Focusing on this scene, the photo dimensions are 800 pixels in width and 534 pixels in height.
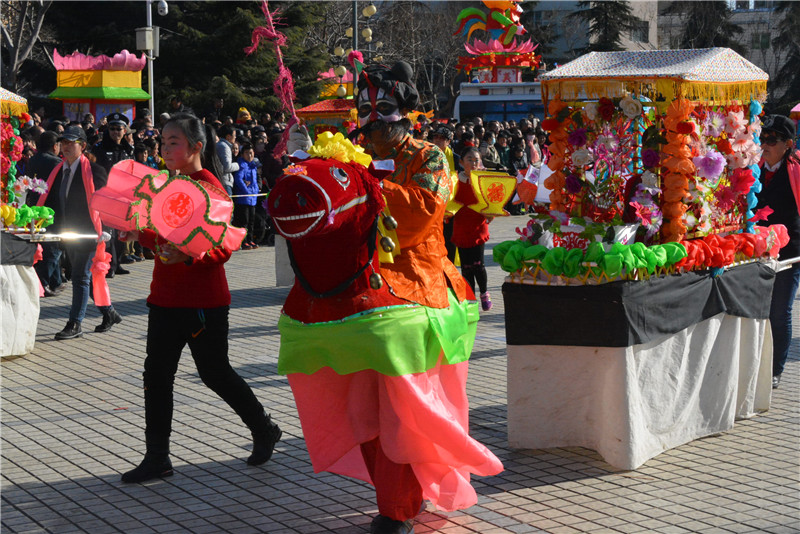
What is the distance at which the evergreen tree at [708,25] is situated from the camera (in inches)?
1736

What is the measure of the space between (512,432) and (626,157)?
1.82 meters

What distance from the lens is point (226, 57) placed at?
29047 mm

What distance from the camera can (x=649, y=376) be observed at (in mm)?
5797

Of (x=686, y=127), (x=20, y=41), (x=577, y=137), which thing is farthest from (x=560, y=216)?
(x=20, y=41)

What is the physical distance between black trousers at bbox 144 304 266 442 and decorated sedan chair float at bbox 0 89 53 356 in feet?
11.1

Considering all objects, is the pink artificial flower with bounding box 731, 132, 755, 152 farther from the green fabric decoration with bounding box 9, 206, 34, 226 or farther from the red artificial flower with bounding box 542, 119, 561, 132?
the green fabric decoration with bounding box 9, 206, 34, 226

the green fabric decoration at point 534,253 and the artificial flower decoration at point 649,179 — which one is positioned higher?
the artificial flower decoration at point 649,179

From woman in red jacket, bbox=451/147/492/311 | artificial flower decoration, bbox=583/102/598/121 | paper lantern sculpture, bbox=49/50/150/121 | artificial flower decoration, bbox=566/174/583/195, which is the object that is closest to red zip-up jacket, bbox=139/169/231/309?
artificial flower decoration, bbox=566/174/583/195

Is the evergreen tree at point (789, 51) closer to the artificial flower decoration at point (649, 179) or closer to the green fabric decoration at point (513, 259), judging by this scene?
the artificial flower decoration at point (649, 179)

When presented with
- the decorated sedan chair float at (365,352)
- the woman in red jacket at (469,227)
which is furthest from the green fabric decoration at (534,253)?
the woman in red jacket at (469,227)

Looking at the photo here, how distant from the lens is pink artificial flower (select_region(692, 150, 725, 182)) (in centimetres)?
616

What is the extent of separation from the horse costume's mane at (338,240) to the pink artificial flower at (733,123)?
118 inches

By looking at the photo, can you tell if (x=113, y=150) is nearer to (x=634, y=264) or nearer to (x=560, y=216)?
(x=560, y=216)

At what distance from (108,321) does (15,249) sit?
4.75 ft
